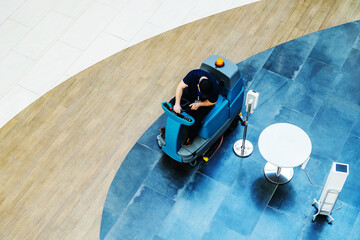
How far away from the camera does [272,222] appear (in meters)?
3.97

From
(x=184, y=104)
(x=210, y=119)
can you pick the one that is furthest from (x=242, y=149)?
(x=184, y=104)

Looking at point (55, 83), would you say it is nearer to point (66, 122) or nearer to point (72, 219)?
point (66, 122)

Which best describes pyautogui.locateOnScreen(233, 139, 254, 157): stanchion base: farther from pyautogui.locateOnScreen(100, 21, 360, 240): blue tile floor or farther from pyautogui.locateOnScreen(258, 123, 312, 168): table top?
pyautogui.locateOnScreen(258, 123, 312, 168): table top

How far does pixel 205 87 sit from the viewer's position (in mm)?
3828

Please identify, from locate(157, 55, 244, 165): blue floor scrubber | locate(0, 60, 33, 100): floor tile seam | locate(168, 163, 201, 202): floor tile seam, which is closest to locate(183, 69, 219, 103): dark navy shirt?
locate(157, 55, 244, 165): blue floor scrubber

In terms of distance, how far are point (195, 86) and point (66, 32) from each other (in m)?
2.28

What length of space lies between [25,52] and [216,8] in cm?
246

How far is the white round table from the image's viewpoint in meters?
3.69

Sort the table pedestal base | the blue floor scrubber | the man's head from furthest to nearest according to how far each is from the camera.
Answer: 1. the table pedestal base
2. the blue floor scrubber
3. the man's head

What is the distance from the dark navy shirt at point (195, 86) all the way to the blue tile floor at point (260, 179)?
24.3 inches

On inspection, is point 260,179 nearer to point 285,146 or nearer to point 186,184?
point 285,146

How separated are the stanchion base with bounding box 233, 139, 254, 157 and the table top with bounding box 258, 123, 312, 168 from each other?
0.55 meters

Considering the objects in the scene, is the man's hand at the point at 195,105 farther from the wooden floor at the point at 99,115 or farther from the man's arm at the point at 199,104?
the wooden floor at the point at 99,115

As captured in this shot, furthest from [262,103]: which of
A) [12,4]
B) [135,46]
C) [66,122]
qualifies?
[12,4]
